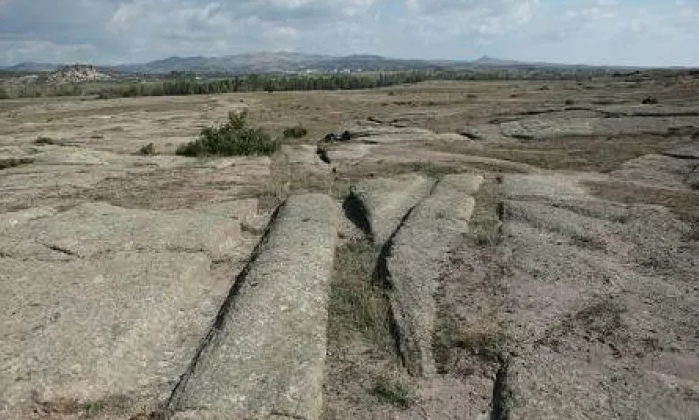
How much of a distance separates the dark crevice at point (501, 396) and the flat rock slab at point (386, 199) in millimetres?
6218

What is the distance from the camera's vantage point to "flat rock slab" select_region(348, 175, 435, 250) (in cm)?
1740

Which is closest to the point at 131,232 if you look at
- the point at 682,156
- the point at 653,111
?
the point at 682,156

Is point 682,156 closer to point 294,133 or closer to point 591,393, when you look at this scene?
point 591,393

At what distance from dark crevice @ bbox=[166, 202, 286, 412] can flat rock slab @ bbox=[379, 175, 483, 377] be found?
2.73 m

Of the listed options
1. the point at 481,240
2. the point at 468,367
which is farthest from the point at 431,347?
the point at 481,240

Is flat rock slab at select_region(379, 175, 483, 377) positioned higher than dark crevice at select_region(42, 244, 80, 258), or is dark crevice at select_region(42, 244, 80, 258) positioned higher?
dark crevice at select_region(42, 244, 80, 258)

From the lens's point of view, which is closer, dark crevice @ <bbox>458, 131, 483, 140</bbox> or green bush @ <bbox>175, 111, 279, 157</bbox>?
green bush @ <bbox>175, 111, 279, 157</bbox>

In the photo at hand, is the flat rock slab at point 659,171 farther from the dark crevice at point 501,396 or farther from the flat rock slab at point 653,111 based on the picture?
the dark crevice at point 501,396

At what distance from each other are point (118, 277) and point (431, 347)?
603 cm

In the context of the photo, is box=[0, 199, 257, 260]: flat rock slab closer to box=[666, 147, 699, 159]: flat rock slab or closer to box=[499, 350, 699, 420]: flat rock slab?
box=[499, 350, 699, 420]: flat rock slab

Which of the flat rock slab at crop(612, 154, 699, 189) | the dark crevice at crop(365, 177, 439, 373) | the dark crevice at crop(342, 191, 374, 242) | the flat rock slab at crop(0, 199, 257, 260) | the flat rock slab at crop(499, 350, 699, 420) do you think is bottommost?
the flat rock slab at crop(612, 154, 699, 189)

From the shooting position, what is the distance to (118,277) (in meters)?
13.5

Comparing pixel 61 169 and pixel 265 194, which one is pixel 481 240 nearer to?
pixel 265 194

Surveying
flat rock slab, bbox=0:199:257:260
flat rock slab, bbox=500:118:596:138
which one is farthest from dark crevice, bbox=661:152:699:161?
flat rock slab, bbox=0:199:257:260
